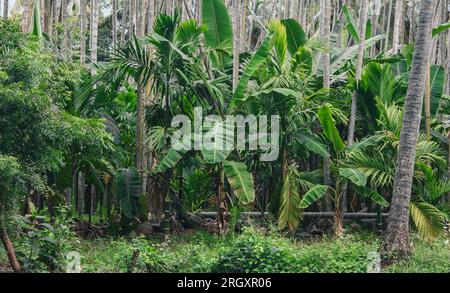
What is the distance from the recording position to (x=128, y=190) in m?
11.9

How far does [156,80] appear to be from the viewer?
488 inches

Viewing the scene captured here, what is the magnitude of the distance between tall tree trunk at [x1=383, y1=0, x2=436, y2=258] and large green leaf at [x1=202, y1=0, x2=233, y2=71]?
374 centimetres

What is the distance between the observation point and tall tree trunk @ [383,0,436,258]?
32.8 ft

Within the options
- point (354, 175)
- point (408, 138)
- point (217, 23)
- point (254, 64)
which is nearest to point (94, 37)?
point (217, 23)

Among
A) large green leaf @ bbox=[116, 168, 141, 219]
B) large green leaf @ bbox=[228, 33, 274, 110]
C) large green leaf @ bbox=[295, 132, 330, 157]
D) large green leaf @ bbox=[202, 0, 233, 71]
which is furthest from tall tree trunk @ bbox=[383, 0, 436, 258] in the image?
large green leaf @ bbox=[116, 168, 141, 219]

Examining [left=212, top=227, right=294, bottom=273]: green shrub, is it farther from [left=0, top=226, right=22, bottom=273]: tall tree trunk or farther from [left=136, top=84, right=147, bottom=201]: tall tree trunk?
[left=136, top=84, right=147, bottom=201]: tall tree trunk

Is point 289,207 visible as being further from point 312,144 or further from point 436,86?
point 436,86

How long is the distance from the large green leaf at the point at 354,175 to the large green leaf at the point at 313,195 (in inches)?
16.5

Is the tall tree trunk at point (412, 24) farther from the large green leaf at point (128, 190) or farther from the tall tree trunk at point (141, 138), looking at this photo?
the large green leaf at point (128, 190)

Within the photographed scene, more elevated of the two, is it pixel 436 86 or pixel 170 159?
pixel 436 86

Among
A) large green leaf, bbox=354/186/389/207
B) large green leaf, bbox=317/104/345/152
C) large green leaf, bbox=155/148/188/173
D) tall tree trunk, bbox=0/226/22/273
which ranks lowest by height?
tall tree trunk, bbox=0/226/22/273

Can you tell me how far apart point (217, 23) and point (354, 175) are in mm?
3617
